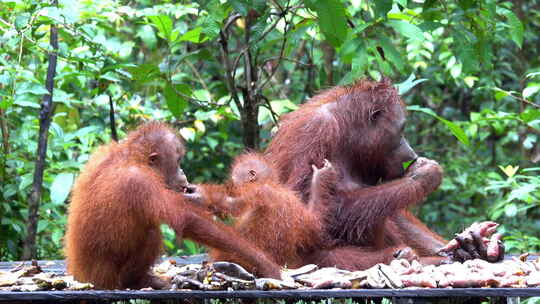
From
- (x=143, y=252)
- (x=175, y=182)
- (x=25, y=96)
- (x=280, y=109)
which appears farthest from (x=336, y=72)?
(x=143, y=252)

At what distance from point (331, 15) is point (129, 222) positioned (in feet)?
3.32

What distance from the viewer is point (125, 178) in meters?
2.55

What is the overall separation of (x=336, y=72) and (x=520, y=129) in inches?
86.8

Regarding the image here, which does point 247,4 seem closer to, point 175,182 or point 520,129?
point 175,182

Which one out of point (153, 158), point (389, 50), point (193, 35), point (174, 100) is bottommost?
point (153, 158)

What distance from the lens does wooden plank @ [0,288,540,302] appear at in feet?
7.72

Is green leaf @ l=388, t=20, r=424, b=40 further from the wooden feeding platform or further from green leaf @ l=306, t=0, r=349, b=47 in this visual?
the wooden feeding platform

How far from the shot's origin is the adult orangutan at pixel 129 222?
2533 mm

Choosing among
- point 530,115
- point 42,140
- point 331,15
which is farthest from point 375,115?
point 42,140

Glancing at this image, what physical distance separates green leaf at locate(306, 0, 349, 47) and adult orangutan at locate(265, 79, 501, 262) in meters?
0.53

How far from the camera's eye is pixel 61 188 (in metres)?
3.98

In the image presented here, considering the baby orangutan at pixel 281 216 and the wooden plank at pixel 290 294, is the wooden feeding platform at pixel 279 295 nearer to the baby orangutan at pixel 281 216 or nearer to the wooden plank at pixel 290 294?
the wooden plank at pixel 290 294

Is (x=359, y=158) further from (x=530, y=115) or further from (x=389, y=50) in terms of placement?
(x=530, y=115)

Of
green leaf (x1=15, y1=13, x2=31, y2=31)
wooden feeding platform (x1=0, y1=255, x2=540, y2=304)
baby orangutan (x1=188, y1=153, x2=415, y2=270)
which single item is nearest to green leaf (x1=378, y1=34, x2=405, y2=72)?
baby orangutan (x1=188, y1=153, x2=415, y2=270)
